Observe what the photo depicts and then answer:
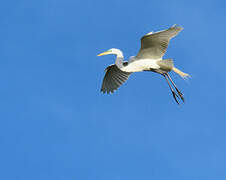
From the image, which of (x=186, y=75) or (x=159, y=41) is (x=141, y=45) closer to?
(x=159, y=41)

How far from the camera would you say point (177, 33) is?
498 inches

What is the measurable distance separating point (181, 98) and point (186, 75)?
2.46 ft

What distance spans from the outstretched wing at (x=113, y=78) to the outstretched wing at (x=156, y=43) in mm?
2189

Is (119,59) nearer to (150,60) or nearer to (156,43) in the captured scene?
(150,60)

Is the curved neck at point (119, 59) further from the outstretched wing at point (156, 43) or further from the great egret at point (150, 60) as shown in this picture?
the outstretched wing at point (156, 43)

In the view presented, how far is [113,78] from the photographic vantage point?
1639cm

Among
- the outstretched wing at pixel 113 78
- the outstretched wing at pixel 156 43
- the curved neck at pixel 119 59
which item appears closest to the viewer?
the outstretched wing at pixel 156 43

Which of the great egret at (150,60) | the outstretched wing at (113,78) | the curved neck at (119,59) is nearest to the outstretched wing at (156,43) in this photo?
the great egret at (150,60)

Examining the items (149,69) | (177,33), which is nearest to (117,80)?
(149,69)

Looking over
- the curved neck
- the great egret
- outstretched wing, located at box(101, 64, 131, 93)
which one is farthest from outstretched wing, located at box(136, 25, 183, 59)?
outstretched wing, located at box(101, 64, 131, 93)

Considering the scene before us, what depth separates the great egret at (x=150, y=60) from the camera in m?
12.9

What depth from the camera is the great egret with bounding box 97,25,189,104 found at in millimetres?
12930

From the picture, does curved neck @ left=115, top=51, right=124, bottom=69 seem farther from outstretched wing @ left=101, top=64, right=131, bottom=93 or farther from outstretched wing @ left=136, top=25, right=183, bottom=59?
outstretched wing @ left=101, top=64, right=131, bottom=93

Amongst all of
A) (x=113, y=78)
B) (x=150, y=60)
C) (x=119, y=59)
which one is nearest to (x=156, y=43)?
(x=150, y=60)
